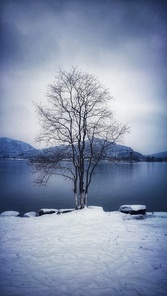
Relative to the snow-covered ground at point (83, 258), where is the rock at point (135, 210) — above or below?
below

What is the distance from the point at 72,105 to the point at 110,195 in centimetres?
2807

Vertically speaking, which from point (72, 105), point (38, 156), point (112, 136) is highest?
point (72, 105)

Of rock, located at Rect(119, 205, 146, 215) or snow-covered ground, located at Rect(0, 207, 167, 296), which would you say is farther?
rock, located at Rect(119, 205, 146, 215)

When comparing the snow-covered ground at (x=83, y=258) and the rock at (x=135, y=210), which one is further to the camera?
the rock at (x=135, y=210)

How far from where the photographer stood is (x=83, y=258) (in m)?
7.61

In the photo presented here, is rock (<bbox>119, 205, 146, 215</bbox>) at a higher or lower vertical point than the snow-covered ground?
lower

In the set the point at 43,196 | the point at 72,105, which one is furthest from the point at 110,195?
the point at 72,105

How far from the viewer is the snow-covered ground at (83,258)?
579 cm

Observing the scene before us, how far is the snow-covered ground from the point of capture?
5.79m

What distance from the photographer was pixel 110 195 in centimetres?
4134

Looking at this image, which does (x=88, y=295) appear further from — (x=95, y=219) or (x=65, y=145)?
(x=65, y=145)

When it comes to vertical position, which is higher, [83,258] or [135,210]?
[83,258]

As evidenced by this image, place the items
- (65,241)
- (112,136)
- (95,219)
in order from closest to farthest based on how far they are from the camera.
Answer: (65,241) → (95,219) → (112,136)

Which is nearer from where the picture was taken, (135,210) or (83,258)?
(83,258)
